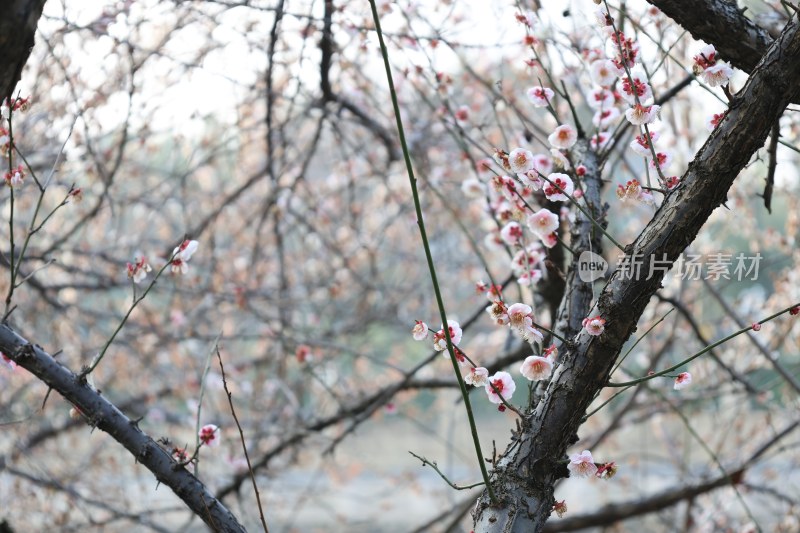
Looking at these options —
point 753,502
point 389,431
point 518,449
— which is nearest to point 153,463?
point 518,449

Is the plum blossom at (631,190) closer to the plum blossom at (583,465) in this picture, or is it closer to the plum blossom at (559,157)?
the plum blossom at (559,157)

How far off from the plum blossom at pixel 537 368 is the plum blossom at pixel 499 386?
0.11 feet

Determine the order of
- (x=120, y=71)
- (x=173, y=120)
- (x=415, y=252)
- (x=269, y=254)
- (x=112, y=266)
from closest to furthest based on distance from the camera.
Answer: (x=120, y=71), (x=173, y=120), (x=112, y=266), (x=269, y=254), (x=415, y=252)

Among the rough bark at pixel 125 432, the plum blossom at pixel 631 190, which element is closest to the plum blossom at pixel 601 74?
the plum blossom at pixel 631 190

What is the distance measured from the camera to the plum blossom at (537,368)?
1.30 meters

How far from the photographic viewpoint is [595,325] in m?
1.21

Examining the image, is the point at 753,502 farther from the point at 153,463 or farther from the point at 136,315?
the point at 153,463

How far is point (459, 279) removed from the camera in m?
6.67

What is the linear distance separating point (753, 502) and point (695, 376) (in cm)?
333

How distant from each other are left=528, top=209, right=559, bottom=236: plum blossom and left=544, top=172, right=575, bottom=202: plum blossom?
0.12ft

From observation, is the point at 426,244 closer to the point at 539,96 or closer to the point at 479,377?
the point at 479,377

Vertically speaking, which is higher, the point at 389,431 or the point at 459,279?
the point at 389,431

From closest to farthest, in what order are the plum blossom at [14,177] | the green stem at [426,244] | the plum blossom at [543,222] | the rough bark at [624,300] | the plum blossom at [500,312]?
the green stem at [426,244]
the rough bark at [624,300]
the plum blossom at [500,312]
the plum blossom at [14,177]
the plum blossom at [543,222]

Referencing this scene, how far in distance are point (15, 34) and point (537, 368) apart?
953 mm
